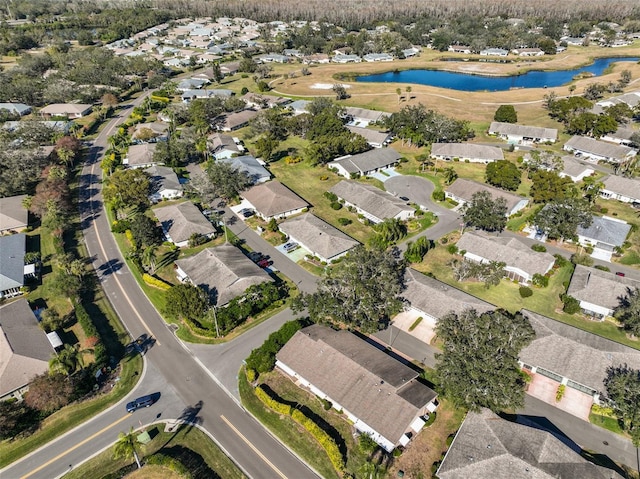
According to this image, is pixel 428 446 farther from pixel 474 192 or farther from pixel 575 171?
pixel 575 171

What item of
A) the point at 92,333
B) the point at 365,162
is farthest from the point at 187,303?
the point at 365,162

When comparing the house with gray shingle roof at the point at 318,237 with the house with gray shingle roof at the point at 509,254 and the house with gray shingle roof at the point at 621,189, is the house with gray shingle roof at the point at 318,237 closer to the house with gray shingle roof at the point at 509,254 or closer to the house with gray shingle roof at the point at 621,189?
the house with gray shingle roof at the point at 509,254

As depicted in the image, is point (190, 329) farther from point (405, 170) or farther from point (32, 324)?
point (405, 170)

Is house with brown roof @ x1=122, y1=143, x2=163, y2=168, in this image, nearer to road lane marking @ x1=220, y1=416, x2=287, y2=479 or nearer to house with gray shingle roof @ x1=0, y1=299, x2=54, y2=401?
house with gray shingle roof @ x1=0, y1=299, x2=54, y2=401

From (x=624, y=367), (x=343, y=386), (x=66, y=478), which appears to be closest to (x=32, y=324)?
(x=66, y=478)

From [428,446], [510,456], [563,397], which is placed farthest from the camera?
[563,397]

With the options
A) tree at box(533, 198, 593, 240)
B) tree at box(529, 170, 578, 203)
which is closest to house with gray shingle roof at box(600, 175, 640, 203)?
tree at box(529, 170, 578, 203)
